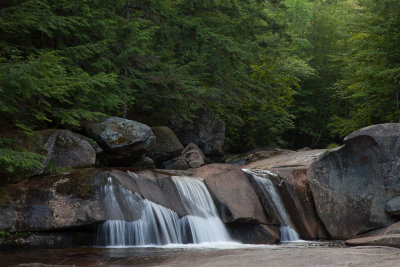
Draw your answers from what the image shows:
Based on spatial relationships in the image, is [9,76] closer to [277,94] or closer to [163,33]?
[163,33]

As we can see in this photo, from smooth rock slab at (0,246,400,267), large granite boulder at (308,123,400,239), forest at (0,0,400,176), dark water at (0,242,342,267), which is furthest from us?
large granite boulder at (308,123,400,239)

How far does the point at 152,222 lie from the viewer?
8.62 m

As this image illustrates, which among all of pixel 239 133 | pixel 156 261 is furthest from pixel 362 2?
pixel 156 261

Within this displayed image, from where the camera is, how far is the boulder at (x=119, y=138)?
1122 cm

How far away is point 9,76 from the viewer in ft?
22.2

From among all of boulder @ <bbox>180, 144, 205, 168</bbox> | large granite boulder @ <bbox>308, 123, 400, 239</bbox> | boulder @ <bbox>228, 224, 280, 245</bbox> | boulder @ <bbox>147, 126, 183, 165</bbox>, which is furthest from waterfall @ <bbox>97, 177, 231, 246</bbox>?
boulder @ <bbox>180, 144, 205, 168</bbox>

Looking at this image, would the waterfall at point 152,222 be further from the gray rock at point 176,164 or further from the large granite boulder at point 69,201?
the gray rock at point 176,164

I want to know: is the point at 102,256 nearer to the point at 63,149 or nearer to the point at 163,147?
the point at 63,149

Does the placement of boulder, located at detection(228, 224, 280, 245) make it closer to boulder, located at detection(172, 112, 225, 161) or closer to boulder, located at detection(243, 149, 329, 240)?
boulder, located at detection(243, 149, 329, 240)

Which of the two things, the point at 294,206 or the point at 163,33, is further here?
the point at 163,33

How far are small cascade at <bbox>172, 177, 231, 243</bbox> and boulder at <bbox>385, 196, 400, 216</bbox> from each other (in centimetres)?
447

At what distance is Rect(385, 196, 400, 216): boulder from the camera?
1052cm

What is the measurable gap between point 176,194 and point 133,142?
2498mm

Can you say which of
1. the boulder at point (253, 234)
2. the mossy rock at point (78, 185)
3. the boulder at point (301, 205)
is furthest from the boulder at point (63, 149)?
the boulder at point (301, 205)
